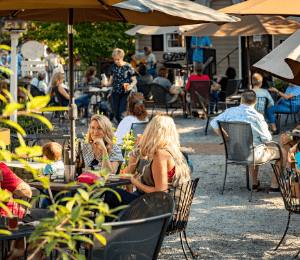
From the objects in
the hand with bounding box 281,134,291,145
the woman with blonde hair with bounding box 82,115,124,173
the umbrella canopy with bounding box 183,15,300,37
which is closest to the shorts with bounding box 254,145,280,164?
the hand with bounding box 281,134,291,145

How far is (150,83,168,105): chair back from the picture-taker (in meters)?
12.8

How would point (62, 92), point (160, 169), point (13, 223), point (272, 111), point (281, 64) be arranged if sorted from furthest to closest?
point (62, 92) < point (272, 111) < point (281, 64) < point (160, 169) < point (13, 223)

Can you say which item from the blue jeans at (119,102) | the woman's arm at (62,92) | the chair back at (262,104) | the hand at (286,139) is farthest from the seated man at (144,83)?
the hand at (286,139)

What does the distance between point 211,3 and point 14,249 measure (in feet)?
54.4

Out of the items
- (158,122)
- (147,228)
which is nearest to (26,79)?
(158,122)

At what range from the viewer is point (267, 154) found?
646 centimetres

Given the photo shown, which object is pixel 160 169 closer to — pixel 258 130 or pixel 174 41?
pixel 258 130

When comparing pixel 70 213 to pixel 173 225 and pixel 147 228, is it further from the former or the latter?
pixel 173 225

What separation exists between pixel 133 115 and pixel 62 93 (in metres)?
4.96

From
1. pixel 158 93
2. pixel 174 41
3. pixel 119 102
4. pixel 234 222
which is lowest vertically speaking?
pixel 234 222

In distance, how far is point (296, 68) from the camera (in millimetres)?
3684

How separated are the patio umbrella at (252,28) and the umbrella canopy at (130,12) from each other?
14.4 ft

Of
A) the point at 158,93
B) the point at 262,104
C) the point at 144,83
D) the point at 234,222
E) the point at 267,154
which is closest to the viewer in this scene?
the point at 234,222

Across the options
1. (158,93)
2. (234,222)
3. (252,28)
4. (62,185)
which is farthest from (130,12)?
(158,93)
